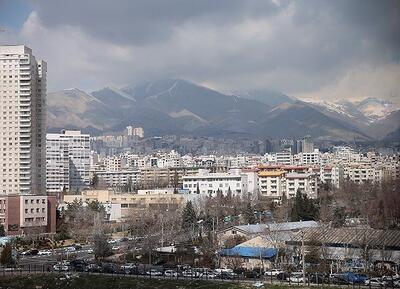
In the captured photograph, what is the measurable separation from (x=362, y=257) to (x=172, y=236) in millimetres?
5166

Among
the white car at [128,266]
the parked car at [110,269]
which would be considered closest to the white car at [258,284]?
the parked car at [110,269]

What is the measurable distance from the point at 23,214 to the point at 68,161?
25.6m

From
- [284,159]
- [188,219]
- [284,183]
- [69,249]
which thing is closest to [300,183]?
[284,183]

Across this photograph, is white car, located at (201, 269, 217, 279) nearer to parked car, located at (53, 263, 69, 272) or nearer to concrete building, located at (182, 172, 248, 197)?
parked car, located at (53, 263, 69, 272)

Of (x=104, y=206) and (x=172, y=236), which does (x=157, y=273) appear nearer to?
(x=172, y=236)

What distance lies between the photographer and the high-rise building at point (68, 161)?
1615 inches

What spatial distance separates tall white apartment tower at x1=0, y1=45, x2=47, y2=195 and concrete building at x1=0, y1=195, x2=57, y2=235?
5585mm

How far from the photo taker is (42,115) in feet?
77.7

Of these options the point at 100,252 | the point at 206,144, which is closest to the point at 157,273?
the point at 100,252

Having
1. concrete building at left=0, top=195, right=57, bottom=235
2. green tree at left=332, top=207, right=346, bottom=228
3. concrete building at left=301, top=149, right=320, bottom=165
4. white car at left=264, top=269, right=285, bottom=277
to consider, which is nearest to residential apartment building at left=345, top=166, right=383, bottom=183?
green tree at left=332, top=207, right=346, bottom=228

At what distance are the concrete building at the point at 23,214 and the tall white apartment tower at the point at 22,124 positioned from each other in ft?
18.3

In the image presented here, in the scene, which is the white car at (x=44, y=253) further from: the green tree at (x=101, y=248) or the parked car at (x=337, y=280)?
the parked car at (x=337, y=280)

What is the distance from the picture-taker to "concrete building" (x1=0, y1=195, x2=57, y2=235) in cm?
1711

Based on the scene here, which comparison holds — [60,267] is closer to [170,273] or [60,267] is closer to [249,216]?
[170,273]
